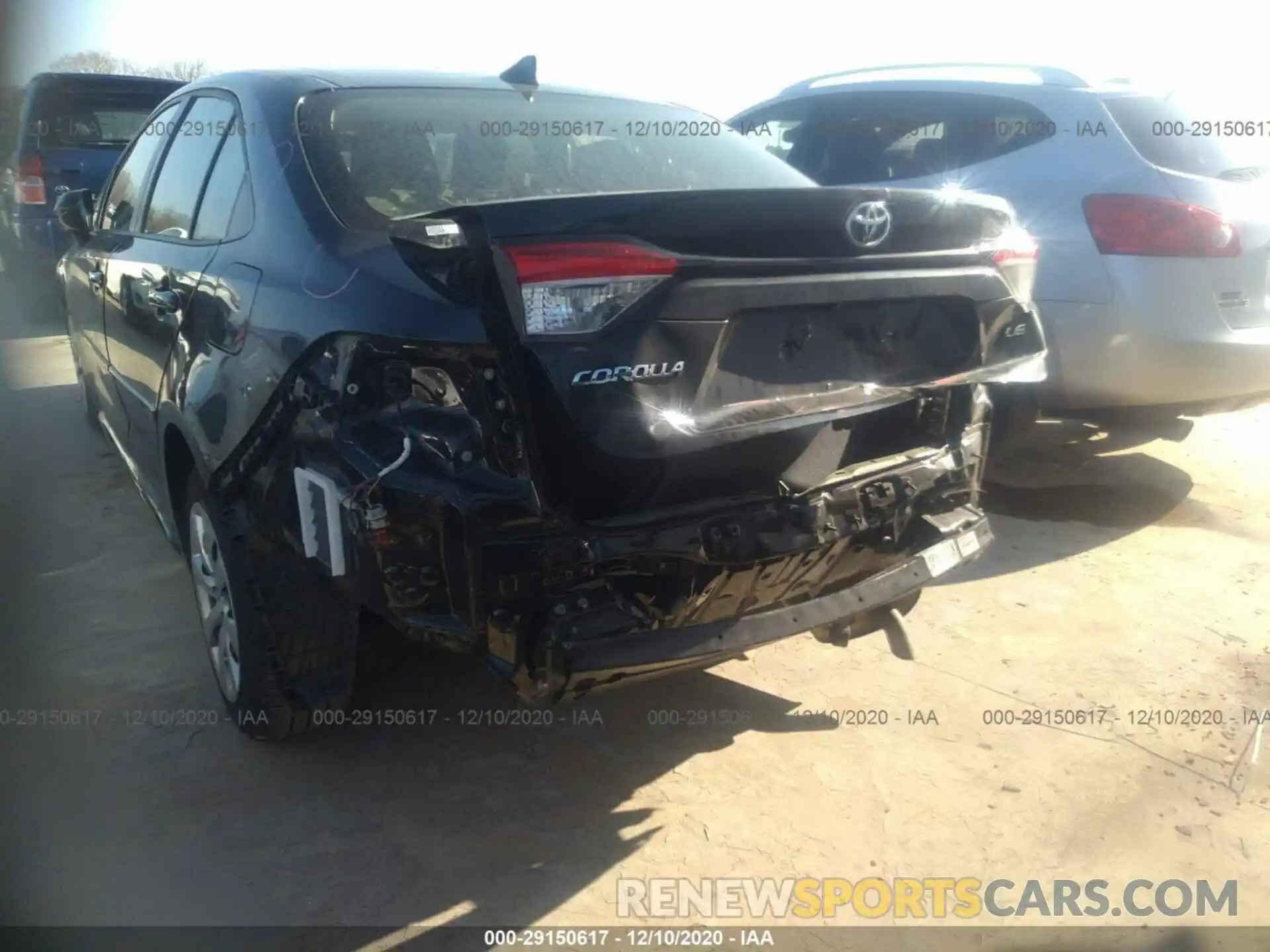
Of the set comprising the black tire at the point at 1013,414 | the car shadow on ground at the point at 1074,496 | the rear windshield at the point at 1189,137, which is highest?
the rear windshield at the point at 1189,137

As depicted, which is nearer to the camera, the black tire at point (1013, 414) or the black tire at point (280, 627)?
the black tire at point (280, 627)

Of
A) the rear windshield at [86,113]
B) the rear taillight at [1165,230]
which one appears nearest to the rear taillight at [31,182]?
the rear windshield at [86,113]

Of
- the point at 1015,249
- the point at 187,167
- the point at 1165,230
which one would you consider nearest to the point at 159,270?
the point at 187,167

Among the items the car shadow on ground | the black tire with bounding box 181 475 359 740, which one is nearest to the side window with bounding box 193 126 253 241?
the black tire with bounding box 181 475 359 740

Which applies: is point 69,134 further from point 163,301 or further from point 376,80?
point 376,80

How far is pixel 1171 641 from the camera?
3.54 m

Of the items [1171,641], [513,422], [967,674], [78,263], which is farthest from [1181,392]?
[78,263]

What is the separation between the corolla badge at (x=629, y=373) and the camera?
1.99m

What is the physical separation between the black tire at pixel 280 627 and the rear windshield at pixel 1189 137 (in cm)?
367

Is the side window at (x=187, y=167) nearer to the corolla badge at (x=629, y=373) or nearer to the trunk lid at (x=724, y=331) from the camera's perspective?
the trunk lid at (x=724, y=331)

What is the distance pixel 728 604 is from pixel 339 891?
111 cm

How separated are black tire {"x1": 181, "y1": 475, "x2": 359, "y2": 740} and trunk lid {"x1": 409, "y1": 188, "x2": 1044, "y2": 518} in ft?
2.97

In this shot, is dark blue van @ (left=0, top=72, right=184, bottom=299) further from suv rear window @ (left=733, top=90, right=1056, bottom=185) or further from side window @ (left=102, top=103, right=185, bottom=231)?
suv rear window @ (left=733, top=90, right=1056, bottom=185)

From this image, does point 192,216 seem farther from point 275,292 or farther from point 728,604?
point 728,604
